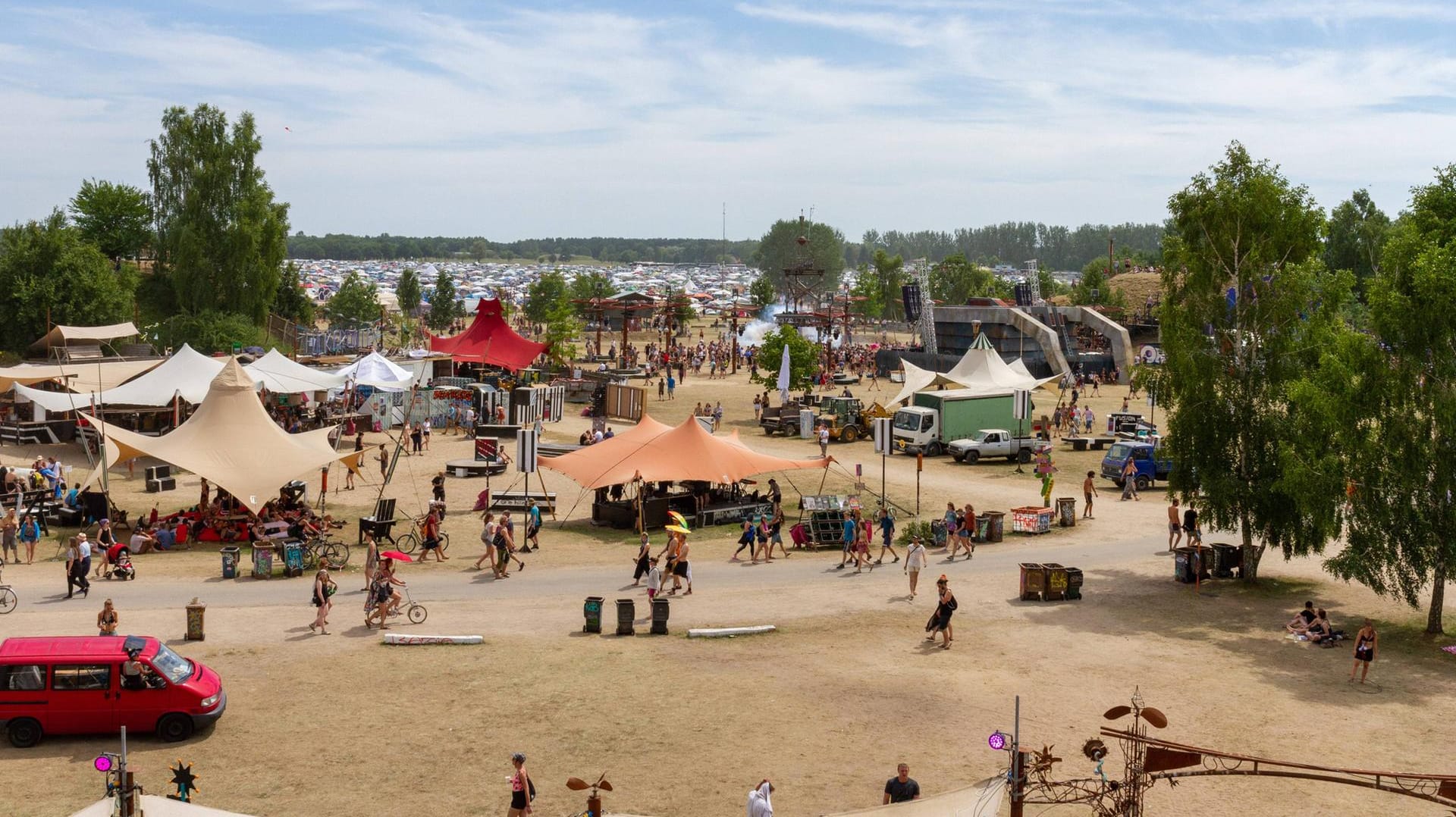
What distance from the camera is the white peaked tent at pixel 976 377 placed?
155ft

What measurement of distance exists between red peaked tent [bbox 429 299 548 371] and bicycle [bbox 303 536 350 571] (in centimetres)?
3091

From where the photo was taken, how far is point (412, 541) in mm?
27750

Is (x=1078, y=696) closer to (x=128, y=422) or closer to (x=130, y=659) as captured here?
(x=130, y=659)

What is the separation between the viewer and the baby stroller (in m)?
24.1

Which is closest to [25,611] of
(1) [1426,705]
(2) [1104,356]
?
(1) [1426,705]

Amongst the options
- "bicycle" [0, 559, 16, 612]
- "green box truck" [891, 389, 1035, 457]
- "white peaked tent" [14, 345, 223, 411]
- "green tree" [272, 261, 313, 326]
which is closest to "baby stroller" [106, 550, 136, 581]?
"bicycle" [0, 559, 16, 612]

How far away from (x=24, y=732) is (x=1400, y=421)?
2122 centimetres

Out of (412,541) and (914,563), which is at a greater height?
(914,563)

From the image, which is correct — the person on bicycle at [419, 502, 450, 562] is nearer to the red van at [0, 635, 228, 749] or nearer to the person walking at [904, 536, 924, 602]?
the person walking at [904, 536, 924, 602]

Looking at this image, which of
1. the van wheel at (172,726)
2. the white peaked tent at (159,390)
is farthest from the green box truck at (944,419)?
the van wheel at (172,726)

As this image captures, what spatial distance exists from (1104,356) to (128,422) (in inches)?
2098

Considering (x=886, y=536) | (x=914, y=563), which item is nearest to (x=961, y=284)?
(x=886, y=536)

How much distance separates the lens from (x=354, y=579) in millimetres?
24812

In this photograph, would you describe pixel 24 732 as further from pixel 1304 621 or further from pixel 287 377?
pixel 287 377
